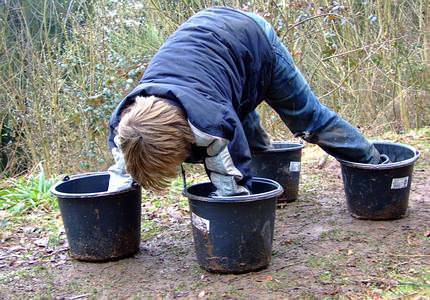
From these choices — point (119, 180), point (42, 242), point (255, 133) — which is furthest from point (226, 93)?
point (42, 242)

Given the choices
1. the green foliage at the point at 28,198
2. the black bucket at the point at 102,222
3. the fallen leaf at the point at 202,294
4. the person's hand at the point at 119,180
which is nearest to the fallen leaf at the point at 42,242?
the black bucket at the point at 102,222

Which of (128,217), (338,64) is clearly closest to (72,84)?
(338,64)

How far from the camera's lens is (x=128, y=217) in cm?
314

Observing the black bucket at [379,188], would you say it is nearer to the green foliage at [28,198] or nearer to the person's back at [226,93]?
the person's back at [226,93]

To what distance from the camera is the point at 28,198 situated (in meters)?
4.68

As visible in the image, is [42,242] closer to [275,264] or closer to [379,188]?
[275,264]

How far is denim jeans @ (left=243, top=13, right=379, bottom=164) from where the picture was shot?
327cm

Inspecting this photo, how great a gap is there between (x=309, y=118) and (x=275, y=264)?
899mm

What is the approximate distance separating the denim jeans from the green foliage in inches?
83.6

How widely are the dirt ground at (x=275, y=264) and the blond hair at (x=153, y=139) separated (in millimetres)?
638

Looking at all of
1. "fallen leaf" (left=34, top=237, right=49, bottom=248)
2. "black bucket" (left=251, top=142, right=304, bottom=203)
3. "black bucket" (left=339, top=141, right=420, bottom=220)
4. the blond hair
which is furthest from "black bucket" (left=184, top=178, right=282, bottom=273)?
"fallen leaf" (left=34, top=237, right=49, bottom=248)

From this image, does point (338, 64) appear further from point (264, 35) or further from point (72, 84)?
point (264, 35)

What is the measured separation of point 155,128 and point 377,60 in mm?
5127

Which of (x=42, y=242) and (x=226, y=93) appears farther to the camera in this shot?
(x=42, y=242)
